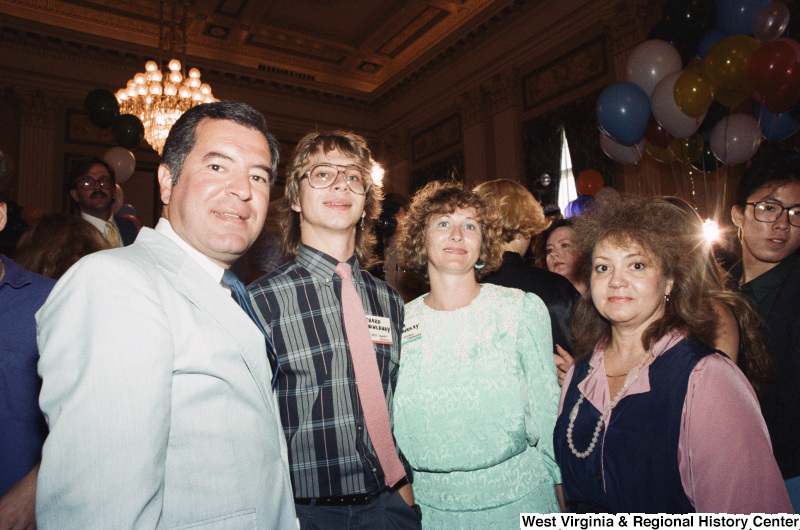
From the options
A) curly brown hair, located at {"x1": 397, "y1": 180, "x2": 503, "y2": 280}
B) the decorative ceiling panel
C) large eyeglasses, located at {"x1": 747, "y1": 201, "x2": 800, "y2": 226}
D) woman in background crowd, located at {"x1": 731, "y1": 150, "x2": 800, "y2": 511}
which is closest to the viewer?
woman in background crowd, located at {"x1": 731, "y1": 150, "x2": 800, "y2": 511}

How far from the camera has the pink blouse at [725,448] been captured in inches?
46.8

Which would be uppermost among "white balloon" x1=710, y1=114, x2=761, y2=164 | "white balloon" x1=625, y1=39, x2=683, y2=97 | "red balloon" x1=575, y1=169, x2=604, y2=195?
"white balloon" x1=625, y1=39, x2=683, y2=97

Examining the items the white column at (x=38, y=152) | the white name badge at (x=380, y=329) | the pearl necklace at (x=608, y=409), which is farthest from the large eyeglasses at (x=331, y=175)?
the white column at (x=38, y=152)

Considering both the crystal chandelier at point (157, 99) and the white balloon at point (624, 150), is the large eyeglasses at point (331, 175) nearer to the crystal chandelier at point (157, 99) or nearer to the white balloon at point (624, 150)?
the white balloon at point (624, 150)

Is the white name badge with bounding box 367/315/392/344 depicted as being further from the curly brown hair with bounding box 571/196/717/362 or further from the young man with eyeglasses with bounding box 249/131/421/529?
the curly brown hair with bounding box 571/196/717/362

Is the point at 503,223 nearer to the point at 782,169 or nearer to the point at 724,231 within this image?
the point at 782,169

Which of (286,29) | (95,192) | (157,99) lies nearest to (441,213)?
(95,192)

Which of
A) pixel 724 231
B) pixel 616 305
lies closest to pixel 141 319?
pixel 616 305

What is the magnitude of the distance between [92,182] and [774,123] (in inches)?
226

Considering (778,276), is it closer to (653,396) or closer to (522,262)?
(522,262)

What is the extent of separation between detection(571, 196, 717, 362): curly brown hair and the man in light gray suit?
114cm

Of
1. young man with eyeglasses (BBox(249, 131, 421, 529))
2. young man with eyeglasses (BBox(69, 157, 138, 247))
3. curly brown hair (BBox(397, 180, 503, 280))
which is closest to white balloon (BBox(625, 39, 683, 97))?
curly brown hair (BBox(397, 180, 503, 280))

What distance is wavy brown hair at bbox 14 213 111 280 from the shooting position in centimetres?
224

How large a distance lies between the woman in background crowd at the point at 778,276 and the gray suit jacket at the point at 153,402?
186 centimetres
